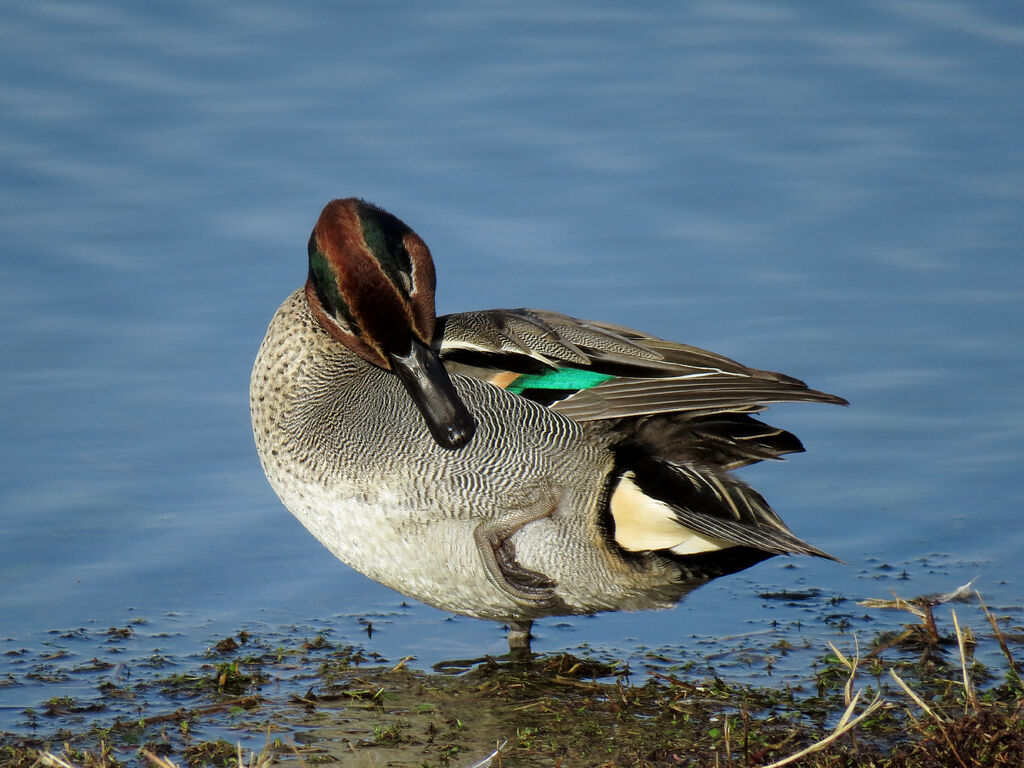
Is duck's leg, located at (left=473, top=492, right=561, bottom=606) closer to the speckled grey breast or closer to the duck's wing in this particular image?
the speckled grey breast

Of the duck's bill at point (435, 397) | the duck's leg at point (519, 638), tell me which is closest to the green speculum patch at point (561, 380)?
the duck's bill at point (435, 397)

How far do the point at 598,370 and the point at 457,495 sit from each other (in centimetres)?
53

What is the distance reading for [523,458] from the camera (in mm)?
3881

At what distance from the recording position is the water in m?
4.98

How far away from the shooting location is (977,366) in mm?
6172

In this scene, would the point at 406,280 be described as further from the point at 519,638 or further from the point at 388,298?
the point at 519,638

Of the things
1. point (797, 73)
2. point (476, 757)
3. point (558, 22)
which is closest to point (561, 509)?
point (476, 757)

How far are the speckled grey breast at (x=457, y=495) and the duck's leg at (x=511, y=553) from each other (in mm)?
20

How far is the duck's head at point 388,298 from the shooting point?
3.88m

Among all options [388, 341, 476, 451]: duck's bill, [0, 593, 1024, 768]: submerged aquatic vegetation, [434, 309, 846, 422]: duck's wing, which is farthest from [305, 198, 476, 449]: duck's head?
[0, 593, 1024, 768]: submerged aquatic vegetation

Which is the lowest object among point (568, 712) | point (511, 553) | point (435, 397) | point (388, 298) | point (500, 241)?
point (568, 712)

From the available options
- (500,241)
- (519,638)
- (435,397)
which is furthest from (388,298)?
(500,241)

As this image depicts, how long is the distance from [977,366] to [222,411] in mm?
3268

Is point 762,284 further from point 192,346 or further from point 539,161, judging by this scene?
point 192,346
